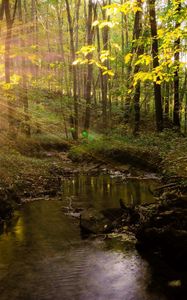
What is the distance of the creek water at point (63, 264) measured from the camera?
5570 millimetres

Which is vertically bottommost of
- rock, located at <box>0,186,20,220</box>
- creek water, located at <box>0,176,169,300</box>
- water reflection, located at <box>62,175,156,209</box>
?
water reflection, located at <box>62,175,156,209</box>

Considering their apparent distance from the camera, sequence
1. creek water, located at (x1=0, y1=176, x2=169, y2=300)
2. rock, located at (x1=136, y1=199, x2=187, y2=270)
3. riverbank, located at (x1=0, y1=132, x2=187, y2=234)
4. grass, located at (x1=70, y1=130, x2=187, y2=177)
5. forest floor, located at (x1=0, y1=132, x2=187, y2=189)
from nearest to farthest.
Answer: creek water, located at (x1=0, y1=176, x2=169, y2=300) → rock, located at (x1=136, y1=199, x2=187, y2=270) → riverbank, located at (x1=0, y1=132, x2=187, y2=234) → forest floor, located at (x1=0, y1=132, x2=187, y2=189) → grass, located at (x1=70, y1=130, x2=187, y2=177)

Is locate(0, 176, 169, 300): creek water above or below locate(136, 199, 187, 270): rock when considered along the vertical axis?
below

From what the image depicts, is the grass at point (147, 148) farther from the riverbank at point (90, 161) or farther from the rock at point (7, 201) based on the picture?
the rock at point (7, 201)

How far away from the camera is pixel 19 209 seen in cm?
1009

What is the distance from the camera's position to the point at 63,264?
6621mm

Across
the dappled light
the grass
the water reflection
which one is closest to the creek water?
the dappled light

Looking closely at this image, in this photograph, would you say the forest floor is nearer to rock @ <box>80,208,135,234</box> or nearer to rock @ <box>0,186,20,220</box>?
rock @ <box>0,186,20,220</box>

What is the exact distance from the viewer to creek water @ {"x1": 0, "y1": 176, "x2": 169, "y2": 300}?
5.57 m

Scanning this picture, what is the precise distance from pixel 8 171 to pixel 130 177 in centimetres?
595

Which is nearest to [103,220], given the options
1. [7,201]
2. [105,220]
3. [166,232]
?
[105,220]

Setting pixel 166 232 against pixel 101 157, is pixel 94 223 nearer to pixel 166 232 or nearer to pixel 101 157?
pixel 166 232

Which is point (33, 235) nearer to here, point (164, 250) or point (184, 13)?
point (164, 250)

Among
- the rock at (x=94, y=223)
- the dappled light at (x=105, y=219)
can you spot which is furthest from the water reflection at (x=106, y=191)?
the rock at (x=94, y=223)
